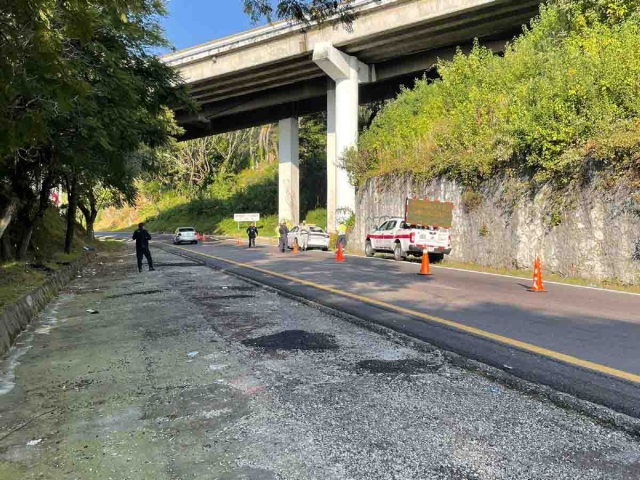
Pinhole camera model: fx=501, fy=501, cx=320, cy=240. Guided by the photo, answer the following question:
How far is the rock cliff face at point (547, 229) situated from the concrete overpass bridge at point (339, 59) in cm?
1161

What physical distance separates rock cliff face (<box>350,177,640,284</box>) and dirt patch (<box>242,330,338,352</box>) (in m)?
9.46

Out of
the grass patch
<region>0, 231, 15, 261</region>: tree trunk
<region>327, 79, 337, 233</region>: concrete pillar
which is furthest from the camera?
<region>327, 79, 337, 233</region>: concrete pillar

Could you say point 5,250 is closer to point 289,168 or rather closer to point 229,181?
point 289,168

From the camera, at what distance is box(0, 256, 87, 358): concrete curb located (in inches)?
268

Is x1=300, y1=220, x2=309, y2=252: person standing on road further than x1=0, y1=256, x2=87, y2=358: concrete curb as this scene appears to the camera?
Yes

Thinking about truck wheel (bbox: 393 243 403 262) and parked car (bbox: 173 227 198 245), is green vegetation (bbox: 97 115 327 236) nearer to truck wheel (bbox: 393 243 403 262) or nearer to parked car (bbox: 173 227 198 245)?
parked car (bbox: 173 227 198 245)

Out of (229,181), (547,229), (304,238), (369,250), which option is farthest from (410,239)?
(229,181)

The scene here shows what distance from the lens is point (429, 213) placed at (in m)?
18.8

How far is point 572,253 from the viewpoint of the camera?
13961 millimetres

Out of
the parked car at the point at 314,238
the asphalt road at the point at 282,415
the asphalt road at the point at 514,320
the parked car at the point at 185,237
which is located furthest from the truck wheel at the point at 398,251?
the parked car at the point at 185,237

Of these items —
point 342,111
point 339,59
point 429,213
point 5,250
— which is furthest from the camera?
point 342,111

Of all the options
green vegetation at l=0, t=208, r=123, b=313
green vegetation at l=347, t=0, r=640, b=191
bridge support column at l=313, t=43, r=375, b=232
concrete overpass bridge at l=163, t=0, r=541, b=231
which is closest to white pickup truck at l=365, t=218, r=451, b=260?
green vegetation at l=347, t=0, r=640, b=191

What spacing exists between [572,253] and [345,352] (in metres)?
10.6

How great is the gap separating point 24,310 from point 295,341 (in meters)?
5.18
